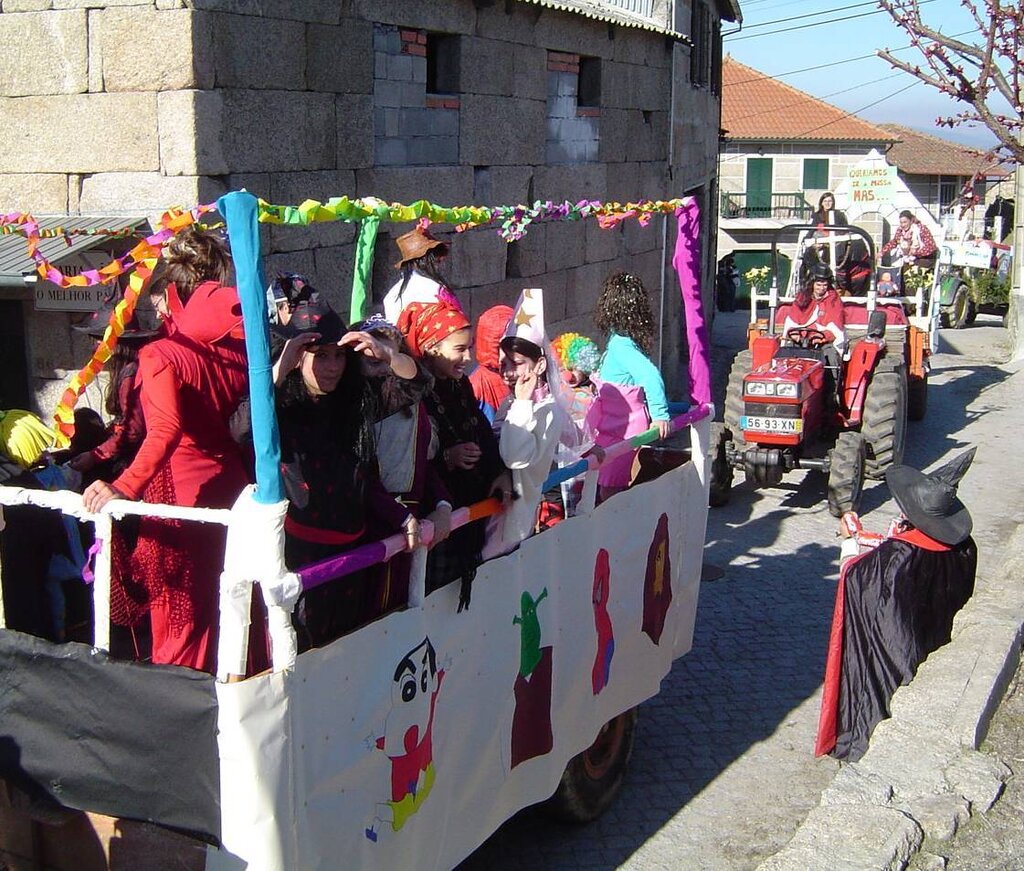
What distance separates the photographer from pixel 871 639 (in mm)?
5133

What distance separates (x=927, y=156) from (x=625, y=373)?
137 feet

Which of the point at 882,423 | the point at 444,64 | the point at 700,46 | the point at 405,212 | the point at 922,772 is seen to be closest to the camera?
the point at 405,212

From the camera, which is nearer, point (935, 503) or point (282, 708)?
point (282, 708)

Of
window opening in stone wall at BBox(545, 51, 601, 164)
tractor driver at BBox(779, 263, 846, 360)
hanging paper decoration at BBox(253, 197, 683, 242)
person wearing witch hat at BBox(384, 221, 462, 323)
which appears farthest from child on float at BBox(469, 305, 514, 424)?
tractor driver at BBox(779, 263, 846, 360)

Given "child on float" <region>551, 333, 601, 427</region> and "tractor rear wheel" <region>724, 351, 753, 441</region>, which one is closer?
"child on float" <region>551, 333, 601, 427</region>

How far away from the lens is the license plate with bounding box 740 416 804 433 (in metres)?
9.51

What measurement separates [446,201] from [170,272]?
5112mm

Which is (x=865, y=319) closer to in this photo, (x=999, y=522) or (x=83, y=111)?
(x=999, y=522)

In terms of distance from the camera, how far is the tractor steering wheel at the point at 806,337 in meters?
10.7

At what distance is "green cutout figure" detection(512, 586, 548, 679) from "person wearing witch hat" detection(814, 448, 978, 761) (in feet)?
5.54

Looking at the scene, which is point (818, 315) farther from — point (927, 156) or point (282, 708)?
point (927, 156)

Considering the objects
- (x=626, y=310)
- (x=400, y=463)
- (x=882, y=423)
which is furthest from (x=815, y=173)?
(x=400, y=463)

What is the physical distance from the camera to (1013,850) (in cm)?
399

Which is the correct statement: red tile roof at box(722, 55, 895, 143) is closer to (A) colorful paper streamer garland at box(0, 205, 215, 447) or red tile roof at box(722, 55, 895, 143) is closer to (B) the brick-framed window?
(B) the brick-framed window
